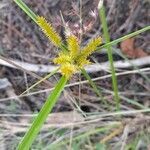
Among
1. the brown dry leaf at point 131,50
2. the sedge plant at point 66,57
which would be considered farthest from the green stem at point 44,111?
the brown dry leaf at point 131,50

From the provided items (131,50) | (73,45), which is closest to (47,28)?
(73,45)

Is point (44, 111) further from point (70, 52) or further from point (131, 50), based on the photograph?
point (131, 50)

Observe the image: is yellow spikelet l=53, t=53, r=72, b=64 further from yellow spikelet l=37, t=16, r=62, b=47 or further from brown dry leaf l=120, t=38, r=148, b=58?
brown dry leaf l=120, t=38, r=148, b=58

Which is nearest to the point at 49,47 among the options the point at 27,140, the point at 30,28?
the point at 30,28

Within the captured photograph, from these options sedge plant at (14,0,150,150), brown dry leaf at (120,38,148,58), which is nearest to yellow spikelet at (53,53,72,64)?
sedge plant at (14,0,150,150)

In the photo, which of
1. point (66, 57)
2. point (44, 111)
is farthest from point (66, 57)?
point (44, 111)

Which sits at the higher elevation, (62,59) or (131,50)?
(131,50)

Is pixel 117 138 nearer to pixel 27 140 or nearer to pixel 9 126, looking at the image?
pixel 9 126

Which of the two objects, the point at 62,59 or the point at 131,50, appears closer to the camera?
the point at 62,59
